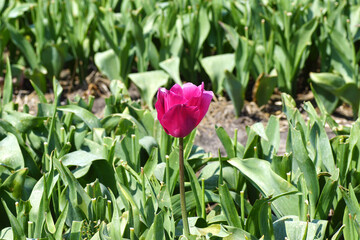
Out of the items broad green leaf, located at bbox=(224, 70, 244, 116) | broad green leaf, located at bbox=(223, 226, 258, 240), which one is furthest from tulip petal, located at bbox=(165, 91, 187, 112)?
broad green leaf, located at bbox=(224, 70, 244, 116)

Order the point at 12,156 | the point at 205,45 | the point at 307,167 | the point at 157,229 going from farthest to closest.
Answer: the point at 205,45
the point at 12,156
the point at 307,167
the point at 157,229

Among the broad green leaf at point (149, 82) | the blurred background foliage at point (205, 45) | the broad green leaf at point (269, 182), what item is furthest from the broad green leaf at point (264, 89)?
the broad green leaf at point (269, 182)

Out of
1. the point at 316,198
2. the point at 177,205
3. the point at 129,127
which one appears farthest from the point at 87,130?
the point at 316,198

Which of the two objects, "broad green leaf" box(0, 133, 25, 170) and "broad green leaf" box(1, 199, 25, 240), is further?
"broad green leaf" box(0, 133, 25, 170)

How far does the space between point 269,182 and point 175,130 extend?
23.2 inches

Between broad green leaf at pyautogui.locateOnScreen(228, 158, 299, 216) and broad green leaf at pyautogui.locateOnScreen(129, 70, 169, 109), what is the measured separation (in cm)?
129

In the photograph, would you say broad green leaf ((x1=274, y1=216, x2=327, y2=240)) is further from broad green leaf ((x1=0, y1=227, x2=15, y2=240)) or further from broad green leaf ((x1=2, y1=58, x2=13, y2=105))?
broad green leaf ((x1=2, y1=58, x2=13, y2=105))

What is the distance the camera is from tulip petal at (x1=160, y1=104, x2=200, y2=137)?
129 cm

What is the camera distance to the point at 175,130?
1324mm

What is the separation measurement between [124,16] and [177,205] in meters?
1.85

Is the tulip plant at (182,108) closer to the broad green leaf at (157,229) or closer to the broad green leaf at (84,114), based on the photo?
the broad green leaf at (157,229)

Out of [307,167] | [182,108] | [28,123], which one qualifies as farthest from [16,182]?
[307,167]

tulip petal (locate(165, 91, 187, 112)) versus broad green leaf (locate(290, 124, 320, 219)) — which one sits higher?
tulip petal (locate(165, 91, 187, 112))

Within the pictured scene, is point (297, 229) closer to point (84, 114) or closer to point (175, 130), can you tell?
point (175, 130)
